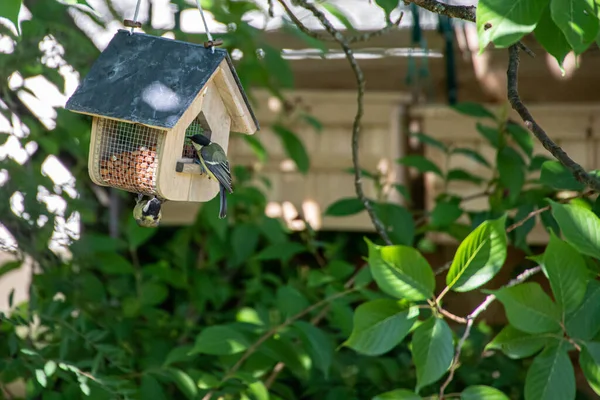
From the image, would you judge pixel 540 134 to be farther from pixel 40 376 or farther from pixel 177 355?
pixel 40 376

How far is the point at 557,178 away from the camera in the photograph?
1.77m

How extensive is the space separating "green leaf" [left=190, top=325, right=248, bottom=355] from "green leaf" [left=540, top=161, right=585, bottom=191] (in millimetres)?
775

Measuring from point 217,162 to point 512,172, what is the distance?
99 cm

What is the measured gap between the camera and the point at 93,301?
2.42 metres

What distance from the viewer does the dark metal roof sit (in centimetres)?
127

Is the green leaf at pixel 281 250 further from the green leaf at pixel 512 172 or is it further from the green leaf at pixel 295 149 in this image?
the green leaf at pixel 512 172

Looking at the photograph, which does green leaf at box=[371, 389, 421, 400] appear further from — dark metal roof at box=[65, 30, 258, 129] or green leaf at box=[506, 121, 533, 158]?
green leaf at box=[506, 121, 533, 158]

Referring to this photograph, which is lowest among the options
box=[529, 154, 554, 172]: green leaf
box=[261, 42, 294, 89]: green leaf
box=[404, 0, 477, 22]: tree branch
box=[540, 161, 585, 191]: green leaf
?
box=[529, 154, 554, 172]: green leaf

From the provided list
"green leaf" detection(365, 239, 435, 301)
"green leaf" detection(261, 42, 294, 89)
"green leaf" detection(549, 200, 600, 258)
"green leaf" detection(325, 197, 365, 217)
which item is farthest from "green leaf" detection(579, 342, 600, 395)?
"green leaf" detection(261, 42, 294, 89)

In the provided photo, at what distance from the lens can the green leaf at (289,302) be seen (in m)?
2.04

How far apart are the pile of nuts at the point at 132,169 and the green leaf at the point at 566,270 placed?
669mm

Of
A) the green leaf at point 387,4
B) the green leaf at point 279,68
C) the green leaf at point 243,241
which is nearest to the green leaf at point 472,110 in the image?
the green leaf at point 279,68

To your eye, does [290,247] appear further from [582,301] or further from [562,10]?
[562,10]

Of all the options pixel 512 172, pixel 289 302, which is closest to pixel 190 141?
pixel 289 302
